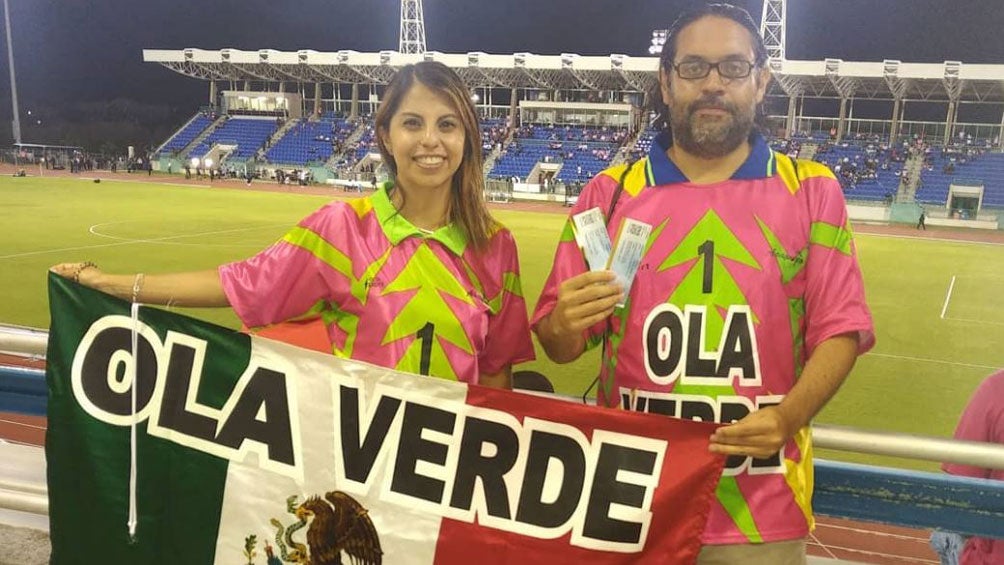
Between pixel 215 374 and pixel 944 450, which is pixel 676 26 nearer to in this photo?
pixel 944 450

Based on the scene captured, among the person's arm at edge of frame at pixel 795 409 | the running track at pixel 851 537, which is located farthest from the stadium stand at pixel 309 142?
the person's arm at edge of frame at pixel 795 409

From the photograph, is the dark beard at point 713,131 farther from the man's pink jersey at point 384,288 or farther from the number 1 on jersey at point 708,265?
the man's pink jersey at point 384,288

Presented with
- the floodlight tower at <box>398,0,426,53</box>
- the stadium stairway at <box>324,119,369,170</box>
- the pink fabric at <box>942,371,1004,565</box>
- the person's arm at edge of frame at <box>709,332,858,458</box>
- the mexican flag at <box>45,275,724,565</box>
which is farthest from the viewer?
the floodlight tower at <box>398,0,426,53</box>

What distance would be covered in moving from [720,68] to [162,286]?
1.77m

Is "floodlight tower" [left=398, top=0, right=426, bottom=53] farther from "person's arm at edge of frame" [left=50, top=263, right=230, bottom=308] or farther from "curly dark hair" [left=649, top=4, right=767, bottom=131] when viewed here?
"curly dark hair" [left=649, top=4, right=767, bottom=131]

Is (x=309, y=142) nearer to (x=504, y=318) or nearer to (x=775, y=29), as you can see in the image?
(x=775, y=29)

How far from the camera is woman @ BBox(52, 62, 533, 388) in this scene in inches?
87.0

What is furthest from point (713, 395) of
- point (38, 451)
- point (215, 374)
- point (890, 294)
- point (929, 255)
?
point (929, 255)

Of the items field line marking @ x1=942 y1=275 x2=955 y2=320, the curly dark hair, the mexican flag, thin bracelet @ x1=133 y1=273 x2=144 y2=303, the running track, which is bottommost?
the running track

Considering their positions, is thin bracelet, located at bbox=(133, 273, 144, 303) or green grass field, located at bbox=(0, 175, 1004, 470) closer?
thin bracelet, located at bbox=(133, 273, 144, 303)

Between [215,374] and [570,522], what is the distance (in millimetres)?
1183

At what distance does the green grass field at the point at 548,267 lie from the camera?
7.87m

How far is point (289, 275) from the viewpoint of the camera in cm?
224

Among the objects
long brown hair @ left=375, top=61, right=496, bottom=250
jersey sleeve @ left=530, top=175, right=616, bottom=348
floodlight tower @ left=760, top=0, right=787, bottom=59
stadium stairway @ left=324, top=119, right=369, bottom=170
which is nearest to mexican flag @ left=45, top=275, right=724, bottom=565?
jersey sleeve @ left=530, top=175, right=616, bottom=348
